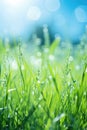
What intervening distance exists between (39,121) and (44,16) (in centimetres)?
1388

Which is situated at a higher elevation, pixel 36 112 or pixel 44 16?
pixel 44 16

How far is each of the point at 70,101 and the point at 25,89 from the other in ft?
0.84

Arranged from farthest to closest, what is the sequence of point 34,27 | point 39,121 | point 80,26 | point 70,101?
1. point 34,27
2. point 80,26
3. point 70,101
4. point 39,121

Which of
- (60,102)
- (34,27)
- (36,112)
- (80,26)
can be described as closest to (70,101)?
(60,102)

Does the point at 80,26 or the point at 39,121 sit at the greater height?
the point at 80,26

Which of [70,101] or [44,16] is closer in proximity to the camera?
[70,101]

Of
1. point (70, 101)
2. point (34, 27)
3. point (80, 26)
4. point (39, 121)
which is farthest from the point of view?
point (34, 27)

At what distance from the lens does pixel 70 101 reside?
1921 mm

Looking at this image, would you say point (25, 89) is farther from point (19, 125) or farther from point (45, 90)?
point (19, 125)

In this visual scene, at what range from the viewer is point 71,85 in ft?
6.57

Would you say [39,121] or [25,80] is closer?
[39,121]

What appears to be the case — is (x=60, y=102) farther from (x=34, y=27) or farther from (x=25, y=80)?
(x=34, y=27)

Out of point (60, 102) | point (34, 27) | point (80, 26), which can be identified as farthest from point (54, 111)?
point (34, 27)

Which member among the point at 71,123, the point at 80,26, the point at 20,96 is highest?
the point at 80,26
